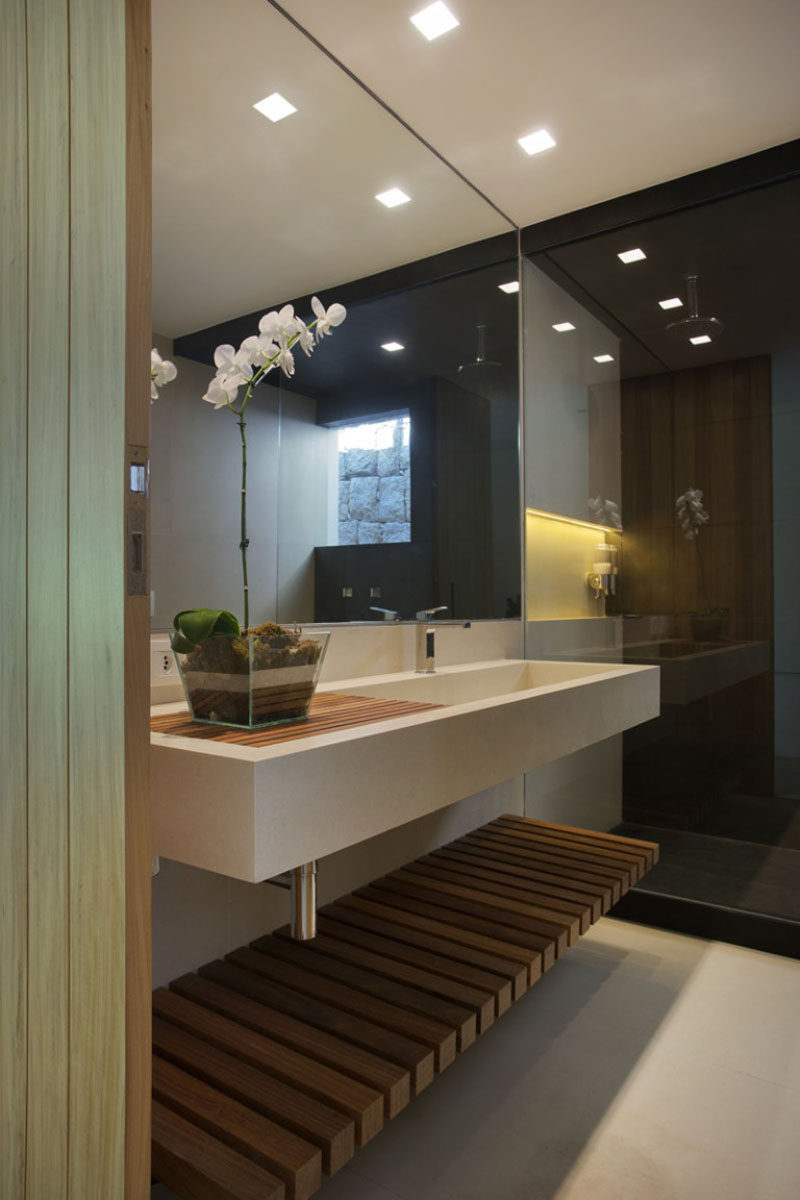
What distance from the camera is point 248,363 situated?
6.25 feet

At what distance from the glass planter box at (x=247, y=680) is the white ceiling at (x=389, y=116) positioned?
758 millimetres

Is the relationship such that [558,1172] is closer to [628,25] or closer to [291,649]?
[291,649]

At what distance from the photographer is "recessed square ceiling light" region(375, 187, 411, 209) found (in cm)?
251

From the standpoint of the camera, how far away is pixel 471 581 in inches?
114

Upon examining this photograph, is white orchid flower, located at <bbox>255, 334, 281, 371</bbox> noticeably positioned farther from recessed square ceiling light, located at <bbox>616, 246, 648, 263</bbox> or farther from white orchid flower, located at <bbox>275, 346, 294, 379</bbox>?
recessed square ceiling light, located at <bbox>616, 246, 648, 263</bbox>

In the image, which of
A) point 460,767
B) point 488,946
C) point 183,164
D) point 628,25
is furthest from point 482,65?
point 488,946

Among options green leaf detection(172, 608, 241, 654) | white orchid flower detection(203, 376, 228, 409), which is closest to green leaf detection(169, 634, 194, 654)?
green leaf detection(172, 608, 241, 654)

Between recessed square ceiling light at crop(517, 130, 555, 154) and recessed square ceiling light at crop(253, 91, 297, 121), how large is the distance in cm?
85

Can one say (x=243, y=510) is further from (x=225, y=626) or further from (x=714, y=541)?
(x=714, y=541)

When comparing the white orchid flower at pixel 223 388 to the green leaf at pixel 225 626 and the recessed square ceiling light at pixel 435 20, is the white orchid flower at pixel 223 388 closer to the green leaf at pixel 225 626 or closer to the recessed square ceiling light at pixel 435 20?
the green leaf at pixel 225 626

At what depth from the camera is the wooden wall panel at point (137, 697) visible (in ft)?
3.09

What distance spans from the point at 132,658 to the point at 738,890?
257 cm

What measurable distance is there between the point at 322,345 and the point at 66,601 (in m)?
1.46

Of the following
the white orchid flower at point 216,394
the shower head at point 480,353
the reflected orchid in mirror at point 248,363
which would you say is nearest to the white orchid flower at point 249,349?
the reflected orchid in mirror at point 248,363
